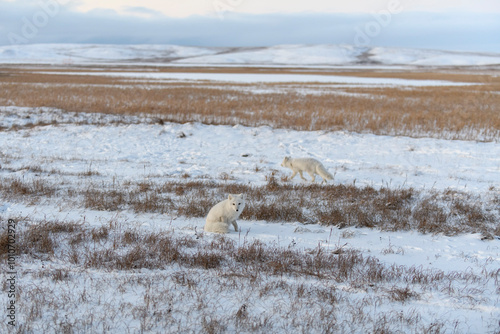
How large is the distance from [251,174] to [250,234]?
14.9ft

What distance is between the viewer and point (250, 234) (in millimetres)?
7078

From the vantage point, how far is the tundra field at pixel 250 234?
4.55 metres

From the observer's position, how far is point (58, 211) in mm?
8000

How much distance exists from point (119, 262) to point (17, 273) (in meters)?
1.35

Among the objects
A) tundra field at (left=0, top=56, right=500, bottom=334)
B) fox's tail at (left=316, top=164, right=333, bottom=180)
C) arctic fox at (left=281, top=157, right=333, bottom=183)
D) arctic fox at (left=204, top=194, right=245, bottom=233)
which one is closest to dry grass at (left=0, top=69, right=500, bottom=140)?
tundra field at (left=0, top=56, right=500, bottom=334)

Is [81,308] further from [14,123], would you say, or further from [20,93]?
[20,93]

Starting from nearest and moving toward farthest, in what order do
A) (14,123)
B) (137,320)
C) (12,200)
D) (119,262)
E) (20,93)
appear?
1. (137,320)
2. (119,262)
3. (12,200)
4. (14,123)
5. (20,93)

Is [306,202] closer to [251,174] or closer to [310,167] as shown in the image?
[310,167]

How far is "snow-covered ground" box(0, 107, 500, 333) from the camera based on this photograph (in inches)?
190

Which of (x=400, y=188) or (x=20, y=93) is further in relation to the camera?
(x=20, y=93)

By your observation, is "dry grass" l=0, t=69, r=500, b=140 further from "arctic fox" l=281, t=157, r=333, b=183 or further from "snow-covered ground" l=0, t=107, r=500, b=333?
"arctic fox" l=281, t=157, r=333, b=183

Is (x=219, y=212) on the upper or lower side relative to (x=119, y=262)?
upper

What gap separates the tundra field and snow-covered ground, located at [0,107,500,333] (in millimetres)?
38

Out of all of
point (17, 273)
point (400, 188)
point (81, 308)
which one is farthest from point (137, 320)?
point (400, 188)
